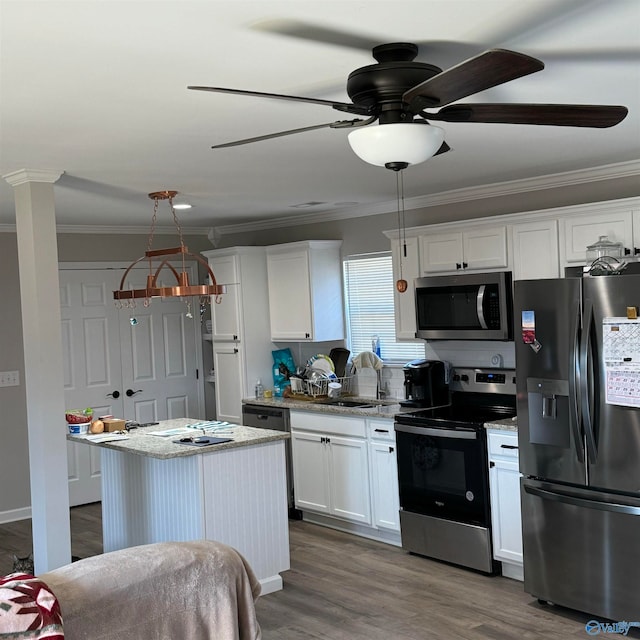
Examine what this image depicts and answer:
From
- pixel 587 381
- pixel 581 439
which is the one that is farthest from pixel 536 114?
pixel 581 439

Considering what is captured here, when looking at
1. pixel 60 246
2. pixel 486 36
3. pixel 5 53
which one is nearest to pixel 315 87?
pixel 486 36

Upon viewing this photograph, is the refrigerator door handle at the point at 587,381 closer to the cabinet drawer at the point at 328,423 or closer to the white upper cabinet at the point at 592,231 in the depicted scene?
the white upper cabinet at the point at 592,231

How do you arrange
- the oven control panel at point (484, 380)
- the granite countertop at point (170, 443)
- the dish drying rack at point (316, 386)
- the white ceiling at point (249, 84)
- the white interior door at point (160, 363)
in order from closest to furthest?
1. the white ceiling at point (249, 84)
2. the granite countertop at point (170, 443)
3. the oven control panel at point (484, 380)
4. the dish drying rack at point (316, 386)
5. the white interior door at point (160, 363)

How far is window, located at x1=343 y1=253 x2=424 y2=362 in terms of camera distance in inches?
243

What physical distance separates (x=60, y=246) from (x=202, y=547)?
436cm

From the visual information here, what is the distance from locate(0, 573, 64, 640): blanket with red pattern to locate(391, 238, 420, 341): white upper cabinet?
140 inches

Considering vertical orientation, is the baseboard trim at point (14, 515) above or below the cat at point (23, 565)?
below

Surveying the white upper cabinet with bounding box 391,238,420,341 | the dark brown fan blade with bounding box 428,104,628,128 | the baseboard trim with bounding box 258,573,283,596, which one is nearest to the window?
the white upper cabinet with bounding box 391,238,420,341

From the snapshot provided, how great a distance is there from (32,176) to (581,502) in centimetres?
318

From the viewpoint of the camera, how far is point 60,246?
6.74 metres

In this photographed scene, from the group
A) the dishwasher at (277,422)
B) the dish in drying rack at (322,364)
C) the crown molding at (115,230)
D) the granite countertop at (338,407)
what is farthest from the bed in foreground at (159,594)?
the crown molding at (115,230)

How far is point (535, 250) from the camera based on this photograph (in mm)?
4859

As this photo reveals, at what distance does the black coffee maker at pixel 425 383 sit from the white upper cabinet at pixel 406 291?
257 mm

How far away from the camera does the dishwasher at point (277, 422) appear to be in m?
6.10
